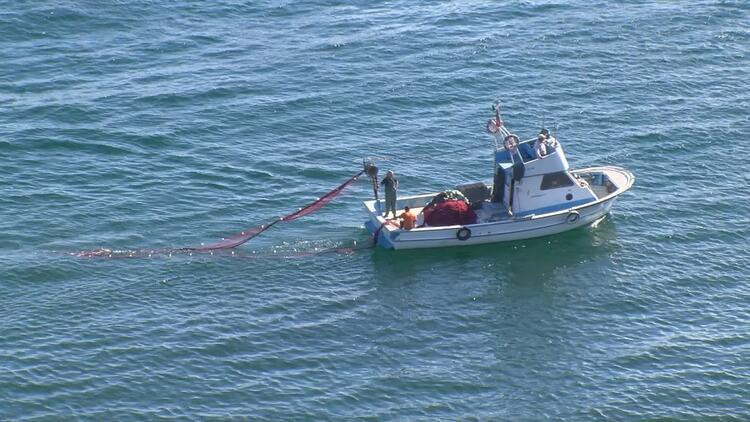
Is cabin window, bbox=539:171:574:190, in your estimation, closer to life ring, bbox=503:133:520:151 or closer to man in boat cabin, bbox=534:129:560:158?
man in boat cabin, bbox=534:129:560:158

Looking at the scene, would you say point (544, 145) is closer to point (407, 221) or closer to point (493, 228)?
point (493, 228)

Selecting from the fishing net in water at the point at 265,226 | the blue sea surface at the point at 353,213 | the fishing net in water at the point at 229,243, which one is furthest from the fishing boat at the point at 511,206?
the fishing net in water at the point at 229,243

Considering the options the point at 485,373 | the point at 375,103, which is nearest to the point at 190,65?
the point at 375,103

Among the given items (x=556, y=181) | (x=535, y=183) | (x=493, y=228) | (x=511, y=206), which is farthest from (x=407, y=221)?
(x=556, y=181)

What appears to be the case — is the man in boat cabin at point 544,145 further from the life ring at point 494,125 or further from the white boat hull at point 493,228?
the white boat hull at point 493,228

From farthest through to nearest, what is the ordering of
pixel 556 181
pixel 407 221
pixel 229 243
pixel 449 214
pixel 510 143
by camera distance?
pixel 556 181 → pixel 229 243 → pixel 510 143 → pixel 449 214 → pixel 407 221

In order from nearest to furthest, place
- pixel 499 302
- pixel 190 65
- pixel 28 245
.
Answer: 1. pixel 499 302
2. pixel 28 245
3. pixel 190 65

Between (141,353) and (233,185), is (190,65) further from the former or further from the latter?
(141,353)
